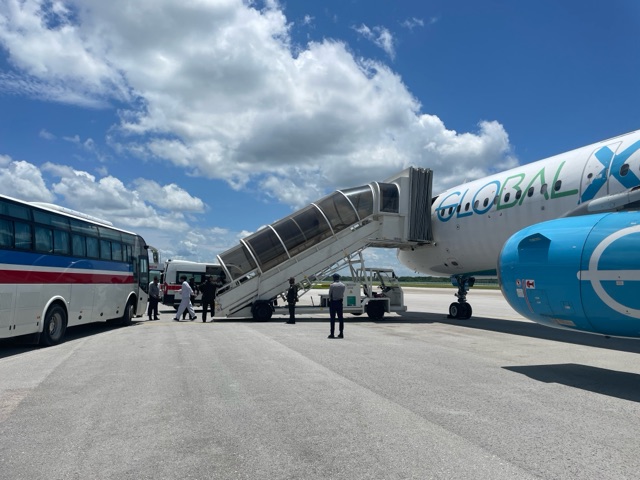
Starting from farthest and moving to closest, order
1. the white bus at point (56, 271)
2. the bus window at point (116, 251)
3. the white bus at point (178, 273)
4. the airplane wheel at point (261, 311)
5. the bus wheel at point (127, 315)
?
the white bus at point (178, 273), the airplane wheel at point (261, 311), the bus wheel at point (127, 315), the bus window at point (116, 251), the white bus at point (56, 271)

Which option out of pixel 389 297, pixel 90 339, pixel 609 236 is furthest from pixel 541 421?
pixel 389 297

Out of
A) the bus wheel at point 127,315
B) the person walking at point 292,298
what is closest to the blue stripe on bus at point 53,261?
the bus wheel at point 127,315

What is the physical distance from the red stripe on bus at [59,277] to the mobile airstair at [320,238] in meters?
4.07

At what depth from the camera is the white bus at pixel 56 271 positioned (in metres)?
10.7

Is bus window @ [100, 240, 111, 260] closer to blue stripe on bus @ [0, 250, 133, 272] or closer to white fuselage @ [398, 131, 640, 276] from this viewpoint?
blue stripe on bus @ [0, 250, 133, 272]

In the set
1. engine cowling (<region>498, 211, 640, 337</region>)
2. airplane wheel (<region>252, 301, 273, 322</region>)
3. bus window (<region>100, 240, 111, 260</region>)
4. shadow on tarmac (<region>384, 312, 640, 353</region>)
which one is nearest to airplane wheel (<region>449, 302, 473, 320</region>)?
shadow on tarmac (<region>384, 312, 640, 353</region>)

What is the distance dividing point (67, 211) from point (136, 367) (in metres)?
7.92

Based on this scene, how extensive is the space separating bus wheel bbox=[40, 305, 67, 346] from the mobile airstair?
675 centimetres

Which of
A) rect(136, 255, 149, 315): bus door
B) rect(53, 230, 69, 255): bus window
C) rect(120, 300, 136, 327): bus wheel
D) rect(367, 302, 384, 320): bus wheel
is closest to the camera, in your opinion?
rect(53, 230, 69, 255): bus window

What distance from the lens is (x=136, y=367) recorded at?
30.0ft

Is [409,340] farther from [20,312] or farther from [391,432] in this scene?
[20,312]

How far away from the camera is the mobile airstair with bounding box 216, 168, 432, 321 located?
19.4 meters

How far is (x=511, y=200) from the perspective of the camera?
15211mm

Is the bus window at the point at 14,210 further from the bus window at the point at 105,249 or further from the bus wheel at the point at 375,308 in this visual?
the bus wheel at the point at 375,308
